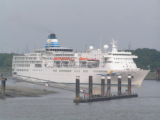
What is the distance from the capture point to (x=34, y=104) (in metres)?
44.2

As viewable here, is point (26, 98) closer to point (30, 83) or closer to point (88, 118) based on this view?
point (88, 118)

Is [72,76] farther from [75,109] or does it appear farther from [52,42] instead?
[75,109]

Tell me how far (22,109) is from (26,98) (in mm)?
9107

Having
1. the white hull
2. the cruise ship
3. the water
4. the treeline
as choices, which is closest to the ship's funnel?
the cruise ship

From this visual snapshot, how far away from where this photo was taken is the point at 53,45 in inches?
3332

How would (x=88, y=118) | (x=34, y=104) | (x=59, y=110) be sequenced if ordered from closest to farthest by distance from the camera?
(x=88, y=118)
(x=59, y=110)
(x=34, y=104)

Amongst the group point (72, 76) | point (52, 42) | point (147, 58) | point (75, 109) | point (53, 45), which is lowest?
point (75, 109)

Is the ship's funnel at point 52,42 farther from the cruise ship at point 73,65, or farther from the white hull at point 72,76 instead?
the white hull at point 72,76

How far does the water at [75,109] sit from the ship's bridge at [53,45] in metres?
33.3

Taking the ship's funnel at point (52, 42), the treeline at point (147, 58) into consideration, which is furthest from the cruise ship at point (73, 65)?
the treeline at point (147, 58)

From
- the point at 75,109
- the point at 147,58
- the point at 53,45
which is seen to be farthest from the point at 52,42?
the point at 147,58

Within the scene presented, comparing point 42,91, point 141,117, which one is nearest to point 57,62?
point 42,91

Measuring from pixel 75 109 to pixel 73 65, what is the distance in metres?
36.0

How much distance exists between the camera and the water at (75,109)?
1474 inches
